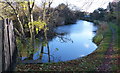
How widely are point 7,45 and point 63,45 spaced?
10363 millimetres

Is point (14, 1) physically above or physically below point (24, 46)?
above

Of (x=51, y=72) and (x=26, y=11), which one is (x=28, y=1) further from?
(x=51, y=72)

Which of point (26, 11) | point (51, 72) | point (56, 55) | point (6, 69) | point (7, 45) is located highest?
point (26, 11)

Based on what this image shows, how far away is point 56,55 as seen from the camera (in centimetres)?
1014

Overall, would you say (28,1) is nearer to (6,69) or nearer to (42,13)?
(42,13)

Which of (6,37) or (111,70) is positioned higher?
(6,37)

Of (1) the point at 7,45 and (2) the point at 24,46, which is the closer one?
(1) the point at 7,45

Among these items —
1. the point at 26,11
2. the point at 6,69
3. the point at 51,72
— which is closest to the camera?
the point at 6,69

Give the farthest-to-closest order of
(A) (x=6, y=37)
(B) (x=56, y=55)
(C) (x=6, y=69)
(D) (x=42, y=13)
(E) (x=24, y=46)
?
1. (B) (x=56, y=55)
2. (D) (x=42, y=13)
3. (E) (x=24, y=46)
4. (C) (x=6, y=69)
5. (A) (x=6, y=37)

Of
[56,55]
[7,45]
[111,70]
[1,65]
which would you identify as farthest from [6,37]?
[56,55]

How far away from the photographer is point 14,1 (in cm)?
698

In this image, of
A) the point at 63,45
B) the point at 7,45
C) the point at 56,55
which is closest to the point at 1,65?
the point at 7,45

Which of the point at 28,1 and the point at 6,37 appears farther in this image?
the point at 28,1

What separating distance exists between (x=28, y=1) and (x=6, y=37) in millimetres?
5230
